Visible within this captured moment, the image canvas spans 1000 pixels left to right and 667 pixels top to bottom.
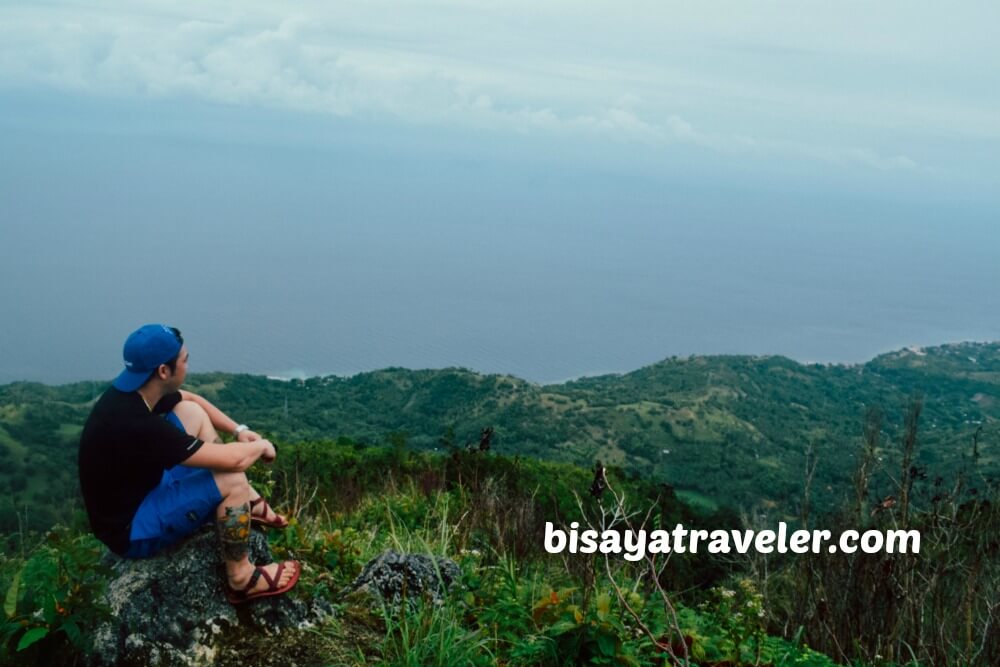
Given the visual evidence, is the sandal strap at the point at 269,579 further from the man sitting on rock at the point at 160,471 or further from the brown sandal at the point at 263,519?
the brown sandal at the point at 263,519

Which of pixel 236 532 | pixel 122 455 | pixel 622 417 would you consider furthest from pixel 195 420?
pixel 622 417

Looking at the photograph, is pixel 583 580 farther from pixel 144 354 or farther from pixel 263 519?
pixel 144 354

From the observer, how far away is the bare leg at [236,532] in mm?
3572

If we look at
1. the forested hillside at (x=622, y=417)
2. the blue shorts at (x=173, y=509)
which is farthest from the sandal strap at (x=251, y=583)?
the forested hillside at (x=622, y=417)

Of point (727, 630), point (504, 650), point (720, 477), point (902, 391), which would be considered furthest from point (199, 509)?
point (902, 391)

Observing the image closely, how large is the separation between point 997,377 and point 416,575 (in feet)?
297

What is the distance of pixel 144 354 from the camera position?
353cm

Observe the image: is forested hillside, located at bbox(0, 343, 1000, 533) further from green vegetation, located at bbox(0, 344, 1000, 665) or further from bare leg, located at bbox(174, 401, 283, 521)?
bare leg, located at bbox(174, 401, 283, 521)

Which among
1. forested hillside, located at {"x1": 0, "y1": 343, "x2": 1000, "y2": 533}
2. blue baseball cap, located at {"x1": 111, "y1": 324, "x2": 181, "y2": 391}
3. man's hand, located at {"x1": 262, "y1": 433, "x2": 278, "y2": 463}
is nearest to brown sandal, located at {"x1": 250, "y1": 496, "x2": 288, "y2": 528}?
man's hand, located at {"x1": 262, "y1": 433, "x2": 278, "y2": 463}

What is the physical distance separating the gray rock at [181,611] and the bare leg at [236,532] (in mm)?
115

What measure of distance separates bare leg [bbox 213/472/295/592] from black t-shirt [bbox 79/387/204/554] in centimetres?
27

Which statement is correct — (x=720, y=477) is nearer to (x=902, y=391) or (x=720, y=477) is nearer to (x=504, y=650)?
(x=902, y=391)

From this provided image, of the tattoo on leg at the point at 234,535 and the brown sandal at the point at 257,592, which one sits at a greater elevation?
the tattoo on leg at the point at 234,535

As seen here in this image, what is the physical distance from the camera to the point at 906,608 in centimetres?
380
